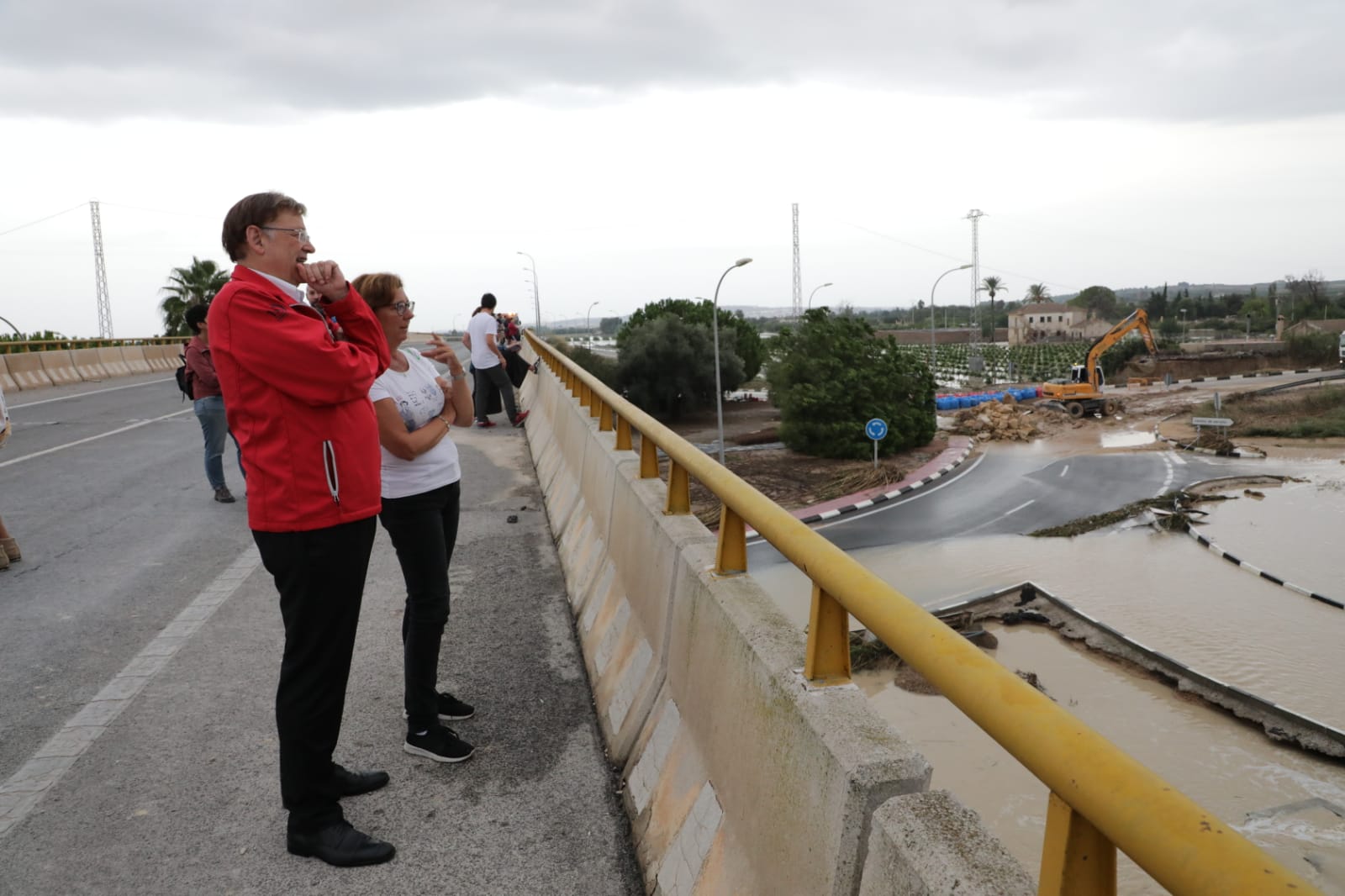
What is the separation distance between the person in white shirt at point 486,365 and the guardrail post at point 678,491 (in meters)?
7.89

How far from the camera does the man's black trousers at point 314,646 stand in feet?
9.36

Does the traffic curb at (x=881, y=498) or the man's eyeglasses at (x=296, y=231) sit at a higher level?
the man's eyeglasses at (x=296, y=231)

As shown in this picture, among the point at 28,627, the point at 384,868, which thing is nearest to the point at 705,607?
the point at 384,868

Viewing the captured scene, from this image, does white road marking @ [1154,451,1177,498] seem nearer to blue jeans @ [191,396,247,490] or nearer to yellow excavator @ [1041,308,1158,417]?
yellow excavator @ [1041,308,1158,417]

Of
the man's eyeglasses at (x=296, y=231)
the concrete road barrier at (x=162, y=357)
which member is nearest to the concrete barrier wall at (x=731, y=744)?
the man's eyeglasses at (x=296, y=231)

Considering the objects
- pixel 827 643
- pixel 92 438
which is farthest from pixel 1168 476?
pixel 827 643

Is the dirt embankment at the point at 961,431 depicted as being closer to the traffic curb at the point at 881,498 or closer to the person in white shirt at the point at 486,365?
the traffic curb at the point at 881,498

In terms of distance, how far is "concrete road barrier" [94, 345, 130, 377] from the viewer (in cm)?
2723

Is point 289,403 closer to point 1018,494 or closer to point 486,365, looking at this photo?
point 486,365

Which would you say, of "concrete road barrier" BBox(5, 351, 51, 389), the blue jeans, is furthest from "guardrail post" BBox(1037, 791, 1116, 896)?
"concrete road barrier" BBox(5, 351, 51, 389)

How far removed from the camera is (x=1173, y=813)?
1.18 meters

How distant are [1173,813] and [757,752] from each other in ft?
4.58

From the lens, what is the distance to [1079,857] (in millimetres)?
1385

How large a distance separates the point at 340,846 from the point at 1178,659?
19.2 meters
